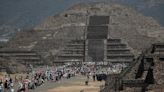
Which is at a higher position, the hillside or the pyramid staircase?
the hillside

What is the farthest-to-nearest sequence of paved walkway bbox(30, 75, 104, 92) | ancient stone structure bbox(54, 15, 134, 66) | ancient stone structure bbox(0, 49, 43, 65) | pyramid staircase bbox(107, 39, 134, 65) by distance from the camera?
ancient stone structure bbox(54, 15, 134, 66) < ancient stone structure bbox(0, 49, 43, 65) < pyramid staircase bbox(107, 39, 134, 65) < paved walkway bbox(30, 75, 104, 92)

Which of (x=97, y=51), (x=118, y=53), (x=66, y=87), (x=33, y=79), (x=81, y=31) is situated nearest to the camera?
(x=66, y=87)

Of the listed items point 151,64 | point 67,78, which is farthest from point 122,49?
point 151,64

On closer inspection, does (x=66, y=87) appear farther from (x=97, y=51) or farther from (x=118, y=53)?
(x=97, y=51)

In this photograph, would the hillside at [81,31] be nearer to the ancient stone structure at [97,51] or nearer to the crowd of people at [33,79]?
the ancient stone structure at [97,51]

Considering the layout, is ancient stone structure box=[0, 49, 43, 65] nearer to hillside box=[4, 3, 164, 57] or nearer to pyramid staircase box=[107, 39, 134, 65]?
hillside box=[4, 3, 164, 57]

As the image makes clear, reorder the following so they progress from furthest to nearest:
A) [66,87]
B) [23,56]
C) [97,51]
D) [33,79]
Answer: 1. [97,51]
2. [23,56]
3. [33,79]
4. [66,87]

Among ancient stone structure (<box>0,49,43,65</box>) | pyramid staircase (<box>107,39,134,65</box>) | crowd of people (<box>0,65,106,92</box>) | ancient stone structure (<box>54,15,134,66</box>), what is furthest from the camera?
ancient stone structure (<box>54,15,134,66</box>)

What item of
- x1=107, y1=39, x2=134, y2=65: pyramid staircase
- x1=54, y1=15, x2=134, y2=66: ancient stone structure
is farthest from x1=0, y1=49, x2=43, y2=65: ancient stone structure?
x1=107, y1=39, x2=134, y2=65: pyramid staircase

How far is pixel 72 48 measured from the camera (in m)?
124

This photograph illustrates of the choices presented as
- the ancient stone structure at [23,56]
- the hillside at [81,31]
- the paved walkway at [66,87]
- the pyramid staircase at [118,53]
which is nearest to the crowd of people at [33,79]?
the paved walkway at [66,87]

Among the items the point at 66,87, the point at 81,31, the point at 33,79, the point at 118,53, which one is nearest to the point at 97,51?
the point at 118,53

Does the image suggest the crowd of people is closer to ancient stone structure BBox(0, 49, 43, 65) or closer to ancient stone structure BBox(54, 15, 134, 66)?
ancient stone structure BBox(54, 15, 134, 66)

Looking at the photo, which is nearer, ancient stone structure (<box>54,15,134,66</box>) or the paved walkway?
the paved walkway
